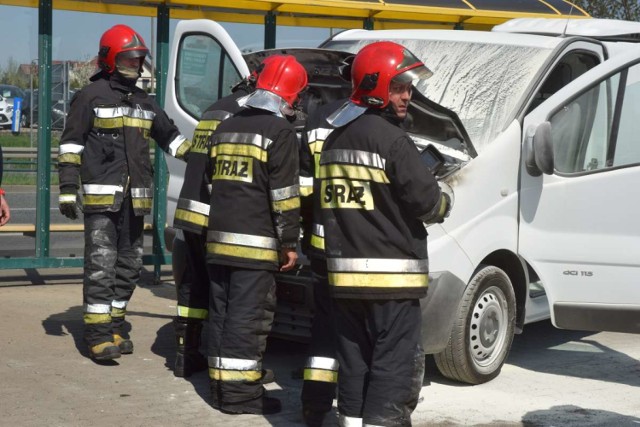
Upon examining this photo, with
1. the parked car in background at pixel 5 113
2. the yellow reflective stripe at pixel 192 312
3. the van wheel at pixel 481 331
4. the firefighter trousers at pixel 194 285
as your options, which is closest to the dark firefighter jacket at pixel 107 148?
the firefighter trousers at pixel 194 285

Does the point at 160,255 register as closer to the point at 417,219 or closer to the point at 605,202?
the point at 605,202

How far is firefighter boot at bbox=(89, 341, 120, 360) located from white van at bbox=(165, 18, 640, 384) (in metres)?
0.68

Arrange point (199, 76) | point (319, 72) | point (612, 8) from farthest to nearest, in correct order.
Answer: point (612, 8) → point (199, 76) → point (319, 72)

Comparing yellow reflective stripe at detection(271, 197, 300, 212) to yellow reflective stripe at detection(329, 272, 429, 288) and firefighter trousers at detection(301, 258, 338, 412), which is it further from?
yellow reflective stripe at detection(329, 272, 429, 288)

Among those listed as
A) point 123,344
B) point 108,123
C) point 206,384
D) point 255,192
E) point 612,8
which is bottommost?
point 206,384

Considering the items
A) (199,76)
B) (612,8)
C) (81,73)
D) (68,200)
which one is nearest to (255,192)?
(68,200)

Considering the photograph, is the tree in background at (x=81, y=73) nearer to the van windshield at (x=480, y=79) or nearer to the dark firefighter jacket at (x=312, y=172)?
the van windshield at (x=480, y=79)

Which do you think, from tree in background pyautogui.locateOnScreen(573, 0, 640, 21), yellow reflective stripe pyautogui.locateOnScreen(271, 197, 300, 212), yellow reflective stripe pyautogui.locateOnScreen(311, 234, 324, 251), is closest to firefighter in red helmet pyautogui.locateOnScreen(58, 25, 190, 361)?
yellow reflective stripe pyautogui.locateOnScreen(271, 197, 300, 212)

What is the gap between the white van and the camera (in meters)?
6.91

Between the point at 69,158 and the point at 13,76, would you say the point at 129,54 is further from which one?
the point at 13,76

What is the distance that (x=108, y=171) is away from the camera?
752 centimetres

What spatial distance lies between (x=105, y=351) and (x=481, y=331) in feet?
7.65

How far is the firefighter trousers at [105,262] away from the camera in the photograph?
748 cm

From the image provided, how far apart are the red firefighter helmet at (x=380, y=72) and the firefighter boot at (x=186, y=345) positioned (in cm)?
233
